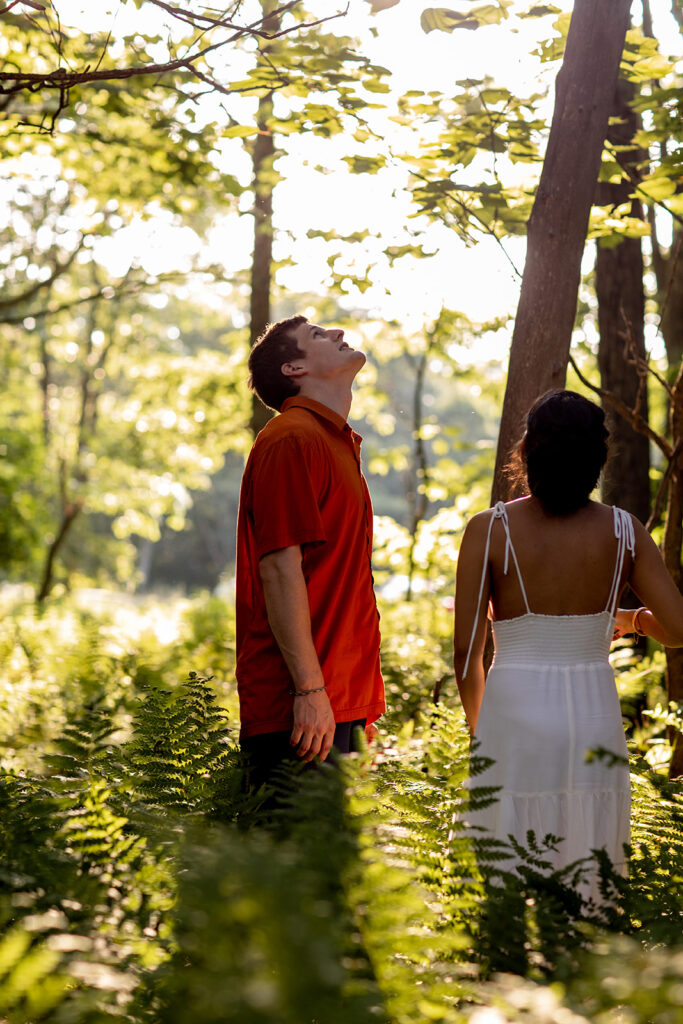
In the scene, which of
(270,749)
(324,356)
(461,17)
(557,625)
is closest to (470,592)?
(557,625)

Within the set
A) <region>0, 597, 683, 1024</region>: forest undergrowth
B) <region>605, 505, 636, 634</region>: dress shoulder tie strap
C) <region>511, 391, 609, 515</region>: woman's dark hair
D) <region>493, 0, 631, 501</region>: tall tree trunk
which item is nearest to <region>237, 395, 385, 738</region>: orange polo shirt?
<region>0, 597, 683, 1024</region>: forest undergrowth

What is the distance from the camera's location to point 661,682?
7207 mm

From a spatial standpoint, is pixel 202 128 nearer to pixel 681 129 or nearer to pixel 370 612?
pixel 681 129

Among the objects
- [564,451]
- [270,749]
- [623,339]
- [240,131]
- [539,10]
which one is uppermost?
[539,10]

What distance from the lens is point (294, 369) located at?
344cm

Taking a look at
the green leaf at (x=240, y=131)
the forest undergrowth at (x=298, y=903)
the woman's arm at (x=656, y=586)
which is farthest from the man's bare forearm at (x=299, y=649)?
the green leaf at (x=240, y=131)

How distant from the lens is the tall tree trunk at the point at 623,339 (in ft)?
23.7

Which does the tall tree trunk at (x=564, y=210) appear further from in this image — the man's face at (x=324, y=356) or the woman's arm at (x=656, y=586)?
the woman's arm at (x=656, y=586)

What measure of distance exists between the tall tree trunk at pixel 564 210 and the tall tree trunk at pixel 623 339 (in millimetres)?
3169

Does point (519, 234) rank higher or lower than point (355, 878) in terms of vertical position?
higher

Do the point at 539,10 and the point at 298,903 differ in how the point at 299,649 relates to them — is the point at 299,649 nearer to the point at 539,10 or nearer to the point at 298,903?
the point at 298,903

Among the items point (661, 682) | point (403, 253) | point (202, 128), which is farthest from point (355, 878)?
point (202, 128)

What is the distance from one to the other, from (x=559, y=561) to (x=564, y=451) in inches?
13.3

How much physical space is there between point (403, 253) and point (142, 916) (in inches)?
181
